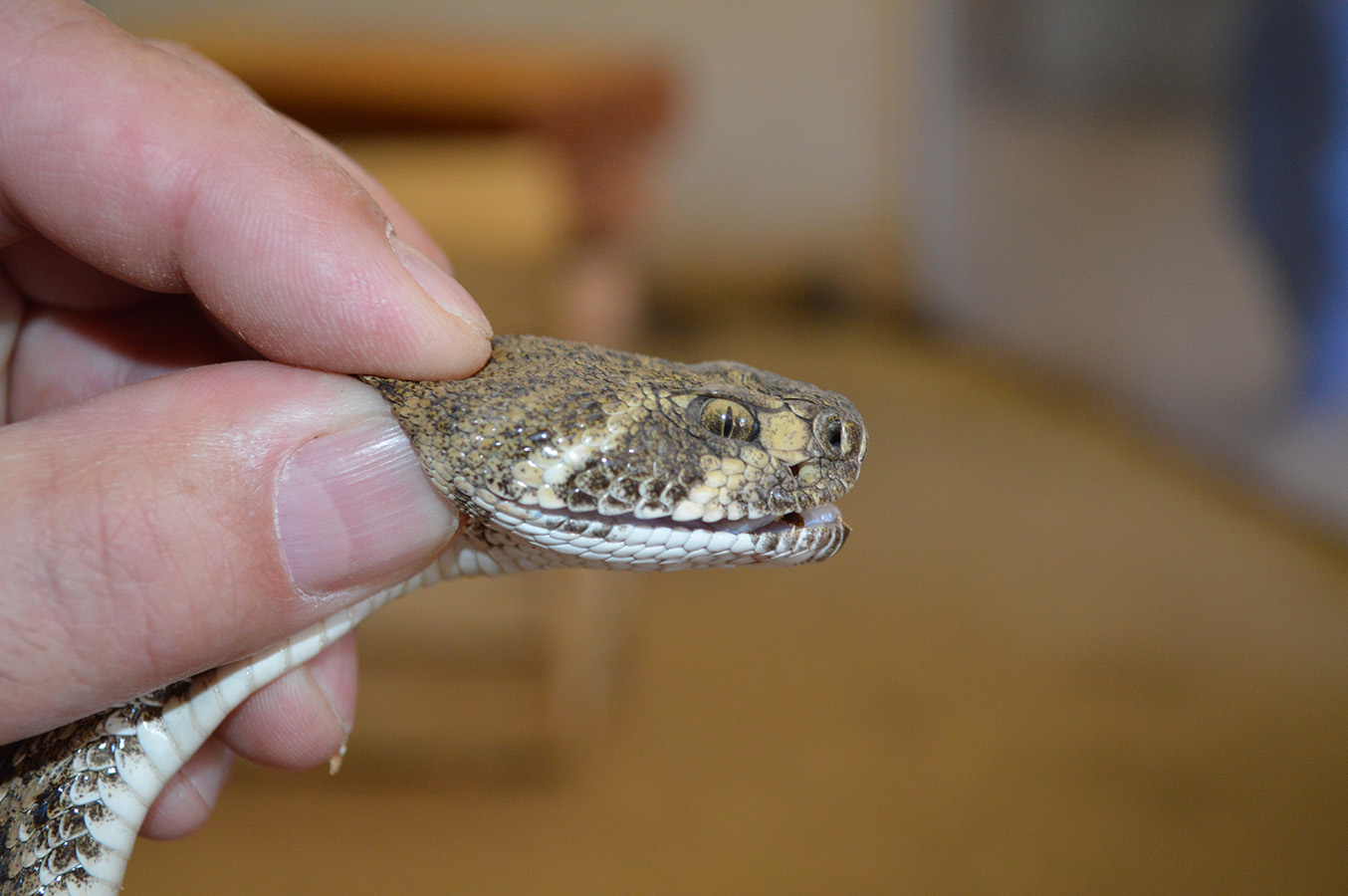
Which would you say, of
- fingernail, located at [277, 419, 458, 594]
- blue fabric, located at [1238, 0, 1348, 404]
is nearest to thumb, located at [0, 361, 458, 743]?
fingernail, located at [277, 419, 458, 594]

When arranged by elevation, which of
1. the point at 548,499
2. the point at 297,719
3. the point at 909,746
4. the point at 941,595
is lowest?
the point at 941,595

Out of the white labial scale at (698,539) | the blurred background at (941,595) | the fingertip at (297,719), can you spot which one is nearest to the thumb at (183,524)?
the white labial scale at (698,539)

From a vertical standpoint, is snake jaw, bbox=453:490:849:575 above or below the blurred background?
above

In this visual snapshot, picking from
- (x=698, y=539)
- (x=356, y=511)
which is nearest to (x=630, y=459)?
(x=698, y=539)

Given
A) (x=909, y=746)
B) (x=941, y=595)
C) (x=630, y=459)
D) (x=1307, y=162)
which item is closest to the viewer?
(x=630, y=459)

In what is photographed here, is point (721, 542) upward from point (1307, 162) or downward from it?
upward

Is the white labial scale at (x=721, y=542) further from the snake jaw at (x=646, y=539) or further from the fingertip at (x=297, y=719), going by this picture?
the fingertip at (x=297, y=719)

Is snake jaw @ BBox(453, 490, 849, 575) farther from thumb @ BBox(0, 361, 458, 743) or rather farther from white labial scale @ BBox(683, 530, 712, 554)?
thumb @ BBox(0, 361, 458, 743)

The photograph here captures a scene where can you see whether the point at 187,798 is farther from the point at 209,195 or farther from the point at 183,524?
the point at 209,195
